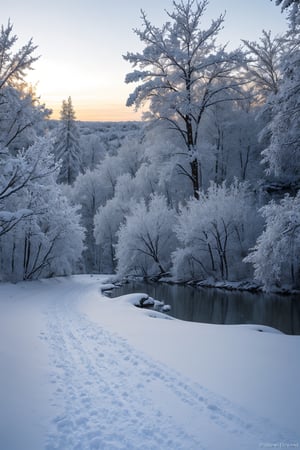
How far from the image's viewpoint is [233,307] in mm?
15664

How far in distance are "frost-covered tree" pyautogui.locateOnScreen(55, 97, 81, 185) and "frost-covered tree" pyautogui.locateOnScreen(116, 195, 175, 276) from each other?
24.9 metres

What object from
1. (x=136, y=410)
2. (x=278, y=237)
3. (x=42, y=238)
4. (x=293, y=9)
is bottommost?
(x=136, y=410)

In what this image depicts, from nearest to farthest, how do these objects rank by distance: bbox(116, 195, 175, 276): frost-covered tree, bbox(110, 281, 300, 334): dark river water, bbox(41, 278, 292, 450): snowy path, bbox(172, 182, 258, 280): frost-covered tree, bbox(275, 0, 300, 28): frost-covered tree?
bbox(41, 278, 292, 450): snowy path
bbox(275, 0, 300, 28): frost-covered tree
bbox(110, 281, 300, 334): dark river water
bbox(172, 182, 258, 280): frost-covered tree
bbox(116, 195, 175, 276): frost-covered tree

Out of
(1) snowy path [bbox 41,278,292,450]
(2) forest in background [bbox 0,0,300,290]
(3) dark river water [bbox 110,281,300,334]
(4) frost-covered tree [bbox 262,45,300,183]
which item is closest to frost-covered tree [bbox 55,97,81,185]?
(2) forest in background [bbox 0,0,300,290]

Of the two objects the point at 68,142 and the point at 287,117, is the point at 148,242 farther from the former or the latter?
the point at 68,142

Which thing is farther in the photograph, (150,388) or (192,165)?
(192,165)

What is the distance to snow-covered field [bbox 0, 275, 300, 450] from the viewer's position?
13.1 feet

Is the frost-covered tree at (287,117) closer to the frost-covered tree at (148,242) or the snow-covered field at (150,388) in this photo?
the snow-covered field at (150,388)

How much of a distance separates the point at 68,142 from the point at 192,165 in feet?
117

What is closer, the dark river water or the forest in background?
the forest in background

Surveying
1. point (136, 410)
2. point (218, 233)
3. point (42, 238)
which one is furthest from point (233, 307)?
point (42, 238)

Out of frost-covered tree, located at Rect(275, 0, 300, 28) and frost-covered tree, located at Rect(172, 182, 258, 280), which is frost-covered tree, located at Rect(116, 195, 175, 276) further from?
frost-covered tree, located at Rect(275, 0, 300, 28)

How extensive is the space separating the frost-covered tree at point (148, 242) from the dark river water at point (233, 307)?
7.00m

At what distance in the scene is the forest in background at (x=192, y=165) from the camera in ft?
33.7
